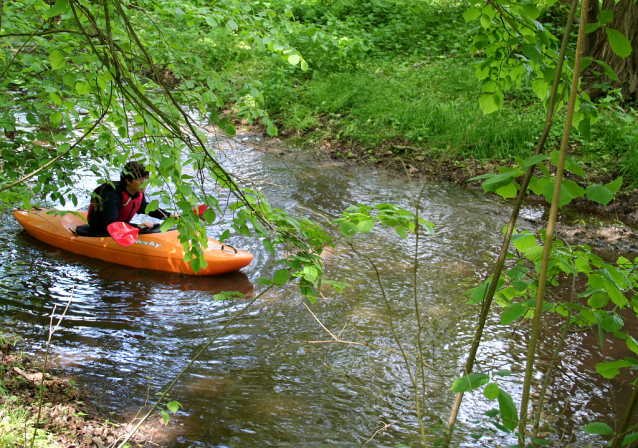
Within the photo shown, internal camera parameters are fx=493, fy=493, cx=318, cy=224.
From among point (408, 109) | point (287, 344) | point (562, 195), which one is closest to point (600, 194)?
point (562, 195)

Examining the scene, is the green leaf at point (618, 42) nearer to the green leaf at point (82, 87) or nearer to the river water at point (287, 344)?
the river water at point (287, 344)

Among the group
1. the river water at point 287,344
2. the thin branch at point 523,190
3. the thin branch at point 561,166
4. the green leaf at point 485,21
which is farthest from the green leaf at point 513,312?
the green leaf at point 485,21

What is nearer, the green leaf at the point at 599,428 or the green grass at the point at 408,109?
the green leaf at the point at 599,428

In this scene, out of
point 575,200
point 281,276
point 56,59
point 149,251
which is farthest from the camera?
point 575,200

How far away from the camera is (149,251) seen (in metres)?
5.08

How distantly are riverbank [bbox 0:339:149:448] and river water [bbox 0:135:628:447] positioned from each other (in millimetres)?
168

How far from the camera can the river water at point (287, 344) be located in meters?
3.04

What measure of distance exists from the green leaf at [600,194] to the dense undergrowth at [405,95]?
185 inches

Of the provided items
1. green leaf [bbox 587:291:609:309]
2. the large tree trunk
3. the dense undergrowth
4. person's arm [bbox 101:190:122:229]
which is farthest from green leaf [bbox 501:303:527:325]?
the large tree trunk

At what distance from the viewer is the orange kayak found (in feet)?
16.4

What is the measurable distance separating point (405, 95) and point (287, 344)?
22.3 ft

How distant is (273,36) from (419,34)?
10424 millimetres

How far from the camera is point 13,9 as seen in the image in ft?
11.4

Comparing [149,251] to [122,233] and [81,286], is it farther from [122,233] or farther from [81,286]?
[81,286]
